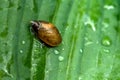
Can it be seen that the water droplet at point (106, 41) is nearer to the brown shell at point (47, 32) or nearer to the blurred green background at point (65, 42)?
the blurred green background at point (65, 42)

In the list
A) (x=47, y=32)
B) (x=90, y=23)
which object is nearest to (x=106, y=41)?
(x=90, y=23)

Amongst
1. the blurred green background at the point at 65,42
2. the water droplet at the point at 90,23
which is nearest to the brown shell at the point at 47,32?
the blurred green background at the point at 65,42

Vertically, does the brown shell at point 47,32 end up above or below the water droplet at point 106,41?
above

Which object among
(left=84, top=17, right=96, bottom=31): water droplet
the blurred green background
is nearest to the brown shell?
the blurred green background

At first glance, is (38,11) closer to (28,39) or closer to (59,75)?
(28,39)

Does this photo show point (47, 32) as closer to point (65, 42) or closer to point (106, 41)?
point (65, 42)
